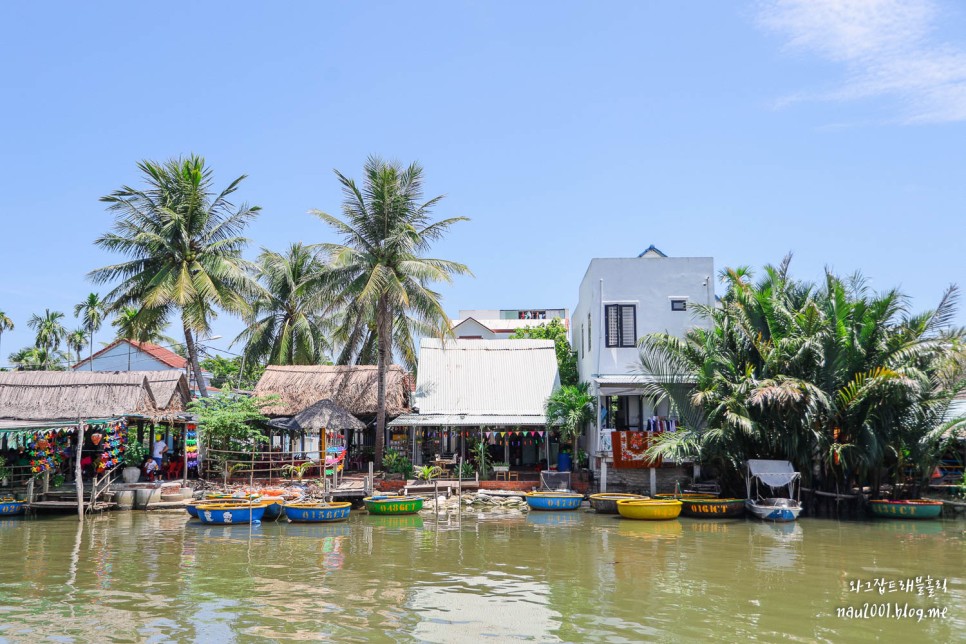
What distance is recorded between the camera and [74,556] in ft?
54.9

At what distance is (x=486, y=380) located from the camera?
30812 millimetres

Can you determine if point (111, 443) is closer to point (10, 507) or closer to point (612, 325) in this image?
point (10, 507)

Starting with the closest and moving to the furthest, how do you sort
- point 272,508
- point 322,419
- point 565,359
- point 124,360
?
point 272,508 → point 322,419 → point 565,359 → point 124,360

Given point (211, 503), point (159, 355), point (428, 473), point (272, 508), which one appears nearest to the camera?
point (211, 503)

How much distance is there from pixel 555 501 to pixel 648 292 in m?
8.40

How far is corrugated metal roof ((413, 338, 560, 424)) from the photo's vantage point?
1149 inches

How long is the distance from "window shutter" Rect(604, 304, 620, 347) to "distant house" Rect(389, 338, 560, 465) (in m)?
3.65

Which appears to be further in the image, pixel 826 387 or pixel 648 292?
pixel 648 292

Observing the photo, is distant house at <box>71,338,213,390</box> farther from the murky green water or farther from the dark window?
the dark window

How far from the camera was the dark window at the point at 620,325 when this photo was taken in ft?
90.5

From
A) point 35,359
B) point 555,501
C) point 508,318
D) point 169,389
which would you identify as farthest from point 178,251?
point 508,318

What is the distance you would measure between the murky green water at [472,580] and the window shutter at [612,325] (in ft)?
24.9

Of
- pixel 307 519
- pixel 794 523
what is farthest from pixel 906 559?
pixel 307 519

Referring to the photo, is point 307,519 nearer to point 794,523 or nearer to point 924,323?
point 794,523
